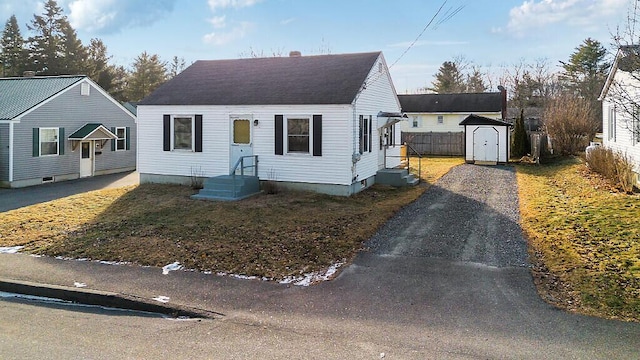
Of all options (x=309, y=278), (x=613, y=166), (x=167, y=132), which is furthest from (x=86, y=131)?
(x=613, y=166)

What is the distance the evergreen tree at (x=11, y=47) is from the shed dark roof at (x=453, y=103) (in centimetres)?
3644

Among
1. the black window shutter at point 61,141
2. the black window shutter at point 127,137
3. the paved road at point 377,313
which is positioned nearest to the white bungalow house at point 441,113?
the black window shutter at point 127,137

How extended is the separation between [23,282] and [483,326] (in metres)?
6.73

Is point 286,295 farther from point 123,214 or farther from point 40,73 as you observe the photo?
point 40,73

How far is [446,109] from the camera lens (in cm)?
3791

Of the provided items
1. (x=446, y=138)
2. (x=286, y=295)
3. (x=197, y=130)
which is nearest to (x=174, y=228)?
(x=286, y=295)

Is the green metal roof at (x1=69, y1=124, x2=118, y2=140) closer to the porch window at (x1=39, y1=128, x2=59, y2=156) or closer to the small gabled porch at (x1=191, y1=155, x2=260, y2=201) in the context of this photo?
the porch window at (x1=39, y1=128, x2=59, y2=156)

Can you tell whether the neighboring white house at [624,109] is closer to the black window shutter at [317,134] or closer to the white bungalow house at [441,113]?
the black window shutter at [317,134]

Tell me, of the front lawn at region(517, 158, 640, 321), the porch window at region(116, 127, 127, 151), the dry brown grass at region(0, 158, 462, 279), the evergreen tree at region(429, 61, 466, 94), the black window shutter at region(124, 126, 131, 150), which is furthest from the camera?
the evergreen tree at region(429, 61, 466, 94)

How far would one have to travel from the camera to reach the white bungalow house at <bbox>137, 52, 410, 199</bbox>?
15297 millimetres

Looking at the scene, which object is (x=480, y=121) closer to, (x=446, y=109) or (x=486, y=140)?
(x=486, y=140)

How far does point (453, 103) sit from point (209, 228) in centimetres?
3076

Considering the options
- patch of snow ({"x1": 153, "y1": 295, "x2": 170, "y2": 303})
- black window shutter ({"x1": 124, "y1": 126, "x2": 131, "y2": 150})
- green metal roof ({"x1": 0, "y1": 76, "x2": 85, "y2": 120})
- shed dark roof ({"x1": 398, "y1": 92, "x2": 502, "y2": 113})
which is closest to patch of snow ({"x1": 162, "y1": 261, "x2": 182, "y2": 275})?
patch of snow ({"x1": 153, "y1": 295, "x2": 170, "y2": 303})

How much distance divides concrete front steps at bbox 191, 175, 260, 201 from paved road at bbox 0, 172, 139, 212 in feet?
18.0
